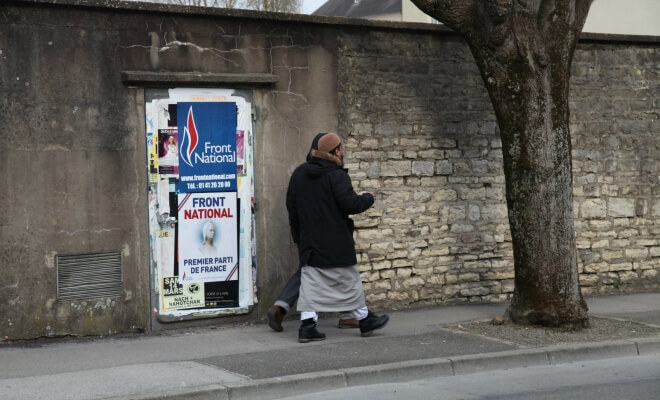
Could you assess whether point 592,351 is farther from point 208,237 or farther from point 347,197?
point 208,237

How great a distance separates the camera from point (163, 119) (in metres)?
10.1

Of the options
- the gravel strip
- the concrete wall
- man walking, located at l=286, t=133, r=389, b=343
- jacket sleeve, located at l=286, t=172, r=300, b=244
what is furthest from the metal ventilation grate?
the gravel strip

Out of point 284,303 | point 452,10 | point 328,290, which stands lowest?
point 284,303

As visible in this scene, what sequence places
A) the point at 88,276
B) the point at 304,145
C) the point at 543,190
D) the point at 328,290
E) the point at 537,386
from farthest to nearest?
1. the point at 304,145
2. the point at 543,190
3. the point at 88,276
4. the point at 328,290
5. the point at 537,386

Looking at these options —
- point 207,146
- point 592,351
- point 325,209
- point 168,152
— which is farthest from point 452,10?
point 592,351

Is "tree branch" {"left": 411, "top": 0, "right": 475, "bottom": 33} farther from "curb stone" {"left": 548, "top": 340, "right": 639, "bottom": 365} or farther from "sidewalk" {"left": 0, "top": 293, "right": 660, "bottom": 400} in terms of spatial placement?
"curb stone" {"left": 548, "top": 340, "right": 639, "bottom": 365}

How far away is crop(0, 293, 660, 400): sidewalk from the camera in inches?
295

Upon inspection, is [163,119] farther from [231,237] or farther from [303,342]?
[303,342]

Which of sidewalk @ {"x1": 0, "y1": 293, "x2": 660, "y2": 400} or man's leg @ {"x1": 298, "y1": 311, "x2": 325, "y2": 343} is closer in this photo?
sidewalk @ {"x1": 0, "y1": 293, "x2": 660, "y2": 400}

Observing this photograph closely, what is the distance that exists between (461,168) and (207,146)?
3178 millimetres

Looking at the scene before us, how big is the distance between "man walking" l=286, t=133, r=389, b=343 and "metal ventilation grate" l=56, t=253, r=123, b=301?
180 cm

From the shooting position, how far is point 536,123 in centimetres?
979

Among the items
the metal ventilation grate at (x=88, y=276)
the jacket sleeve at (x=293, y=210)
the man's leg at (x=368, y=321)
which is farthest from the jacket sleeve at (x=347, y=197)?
the metal ventilation grate at (x=88, y=276)

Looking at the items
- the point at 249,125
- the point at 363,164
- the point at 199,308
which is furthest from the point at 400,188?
the point at 199,308
